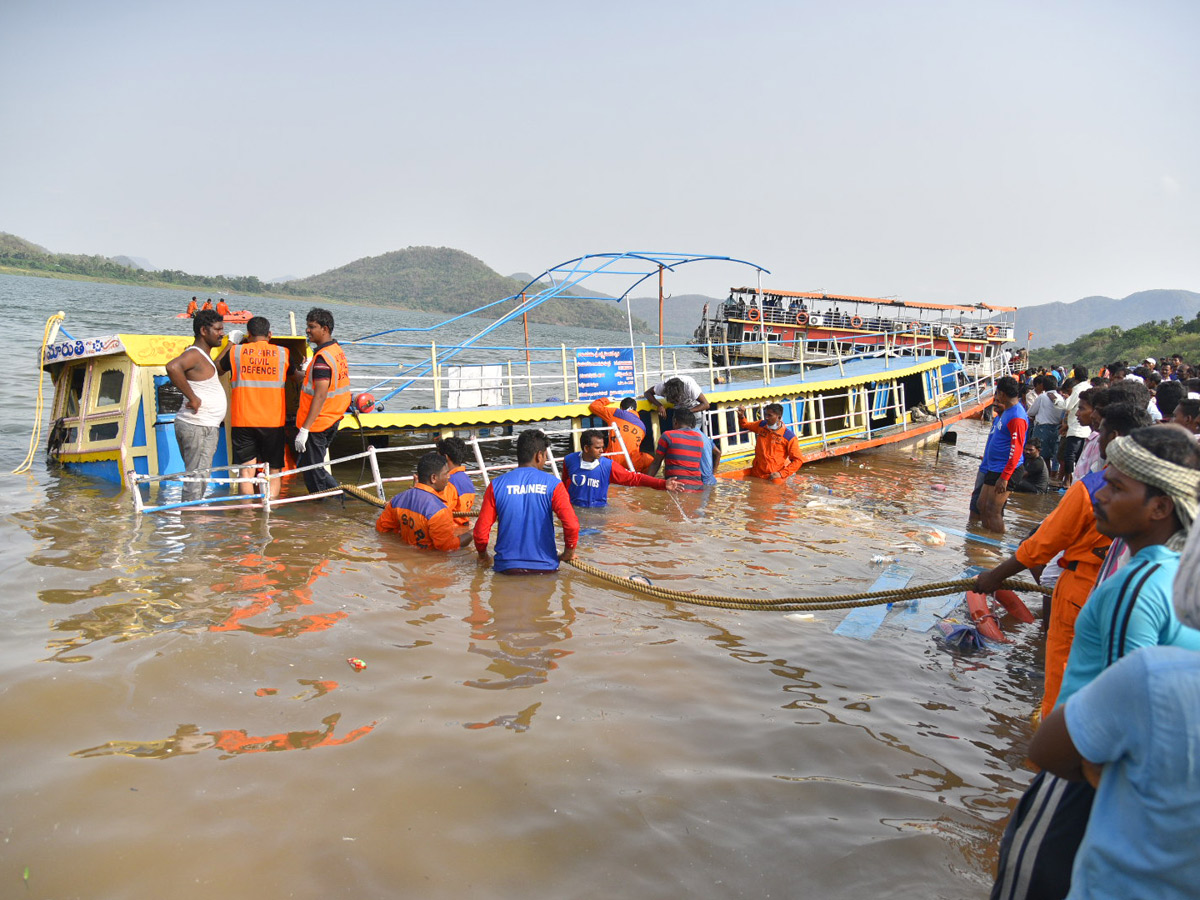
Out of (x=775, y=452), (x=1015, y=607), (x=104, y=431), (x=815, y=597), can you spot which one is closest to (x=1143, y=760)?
(x=815, y=597)

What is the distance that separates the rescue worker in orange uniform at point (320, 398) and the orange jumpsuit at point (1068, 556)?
641cm

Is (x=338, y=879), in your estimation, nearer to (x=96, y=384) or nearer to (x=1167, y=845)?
(x=1167, y=845)

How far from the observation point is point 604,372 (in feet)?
42.1

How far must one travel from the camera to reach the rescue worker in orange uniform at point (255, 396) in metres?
8.01

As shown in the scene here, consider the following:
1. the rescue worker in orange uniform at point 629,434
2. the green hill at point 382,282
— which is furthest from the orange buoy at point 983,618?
the green hill at point 382,282

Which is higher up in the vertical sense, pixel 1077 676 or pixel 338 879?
pixel 1077 676

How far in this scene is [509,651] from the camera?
471 centimetres

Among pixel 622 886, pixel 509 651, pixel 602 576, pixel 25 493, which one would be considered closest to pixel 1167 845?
pixel 622 886

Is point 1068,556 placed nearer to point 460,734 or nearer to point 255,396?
point 460,734

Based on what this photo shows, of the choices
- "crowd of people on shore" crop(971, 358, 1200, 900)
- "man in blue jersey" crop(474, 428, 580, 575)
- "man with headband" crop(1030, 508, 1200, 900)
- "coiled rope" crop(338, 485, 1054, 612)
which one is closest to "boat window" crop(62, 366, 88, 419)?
"man in blue jersey" crop(474, 428, 580, 575)

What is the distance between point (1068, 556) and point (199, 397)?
22.9 feet

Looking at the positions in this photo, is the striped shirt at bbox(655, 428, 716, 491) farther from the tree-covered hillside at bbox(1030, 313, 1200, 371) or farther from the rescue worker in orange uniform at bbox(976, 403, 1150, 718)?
the tree-covered hillside at bbox(1030, 313, 1200, 371)

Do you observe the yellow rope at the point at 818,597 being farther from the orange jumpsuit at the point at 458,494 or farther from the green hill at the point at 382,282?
the green hill at the point at 382,282

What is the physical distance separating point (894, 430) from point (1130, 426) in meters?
13.3
